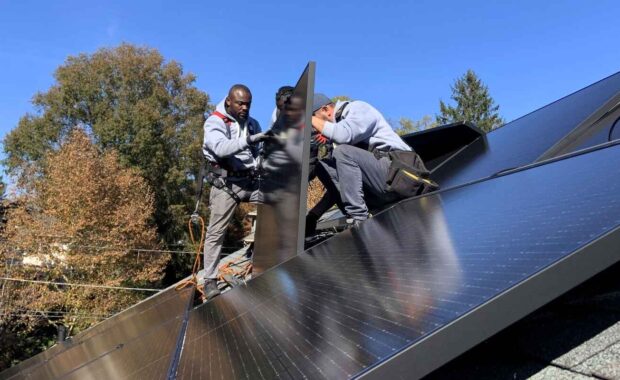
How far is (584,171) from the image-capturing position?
155 cm

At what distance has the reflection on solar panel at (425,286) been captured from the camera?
32.1 inches

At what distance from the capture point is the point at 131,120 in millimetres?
29750

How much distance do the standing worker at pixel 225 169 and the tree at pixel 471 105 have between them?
47.8 metres

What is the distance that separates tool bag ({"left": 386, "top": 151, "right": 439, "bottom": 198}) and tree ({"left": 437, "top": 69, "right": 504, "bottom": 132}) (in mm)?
48421

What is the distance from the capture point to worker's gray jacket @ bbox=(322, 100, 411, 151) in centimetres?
339

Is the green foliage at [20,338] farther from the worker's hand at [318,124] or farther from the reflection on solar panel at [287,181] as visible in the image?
the worker's hand at [318,124]

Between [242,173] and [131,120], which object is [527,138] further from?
[131,120]

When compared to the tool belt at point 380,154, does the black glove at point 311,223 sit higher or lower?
lower

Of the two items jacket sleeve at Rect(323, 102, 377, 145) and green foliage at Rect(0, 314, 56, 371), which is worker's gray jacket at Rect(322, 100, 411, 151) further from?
green foliage at Rect(0, 314, 56, 371)

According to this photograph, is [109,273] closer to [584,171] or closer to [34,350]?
[34,350]

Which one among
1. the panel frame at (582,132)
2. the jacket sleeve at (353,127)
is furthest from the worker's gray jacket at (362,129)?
the panel frame at (582,132)

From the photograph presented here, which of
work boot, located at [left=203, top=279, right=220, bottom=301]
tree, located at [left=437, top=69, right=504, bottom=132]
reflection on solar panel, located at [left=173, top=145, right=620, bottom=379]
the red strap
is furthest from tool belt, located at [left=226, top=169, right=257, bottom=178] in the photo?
tree, located at [left=437, top=69, right=504, bottom=132]

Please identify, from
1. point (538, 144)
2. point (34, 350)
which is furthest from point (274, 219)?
point (34, 350)

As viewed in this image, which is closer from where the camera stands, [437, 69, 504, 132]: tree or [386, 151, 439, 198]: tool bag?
[386, 151, 439, 198]: tool bag
